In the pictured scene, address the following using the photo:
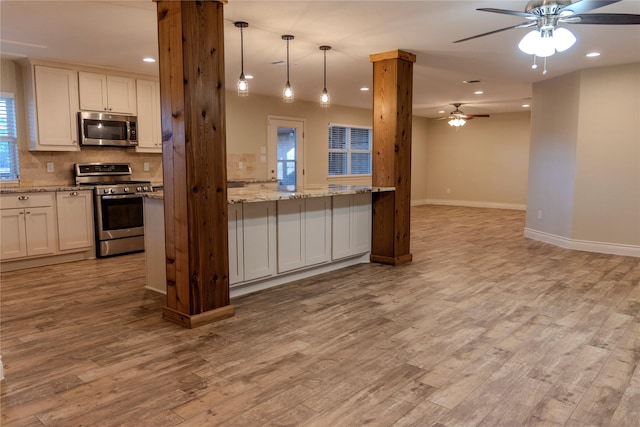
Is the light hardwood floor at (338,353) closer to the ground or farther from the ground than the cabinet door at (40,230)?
closer to the ground

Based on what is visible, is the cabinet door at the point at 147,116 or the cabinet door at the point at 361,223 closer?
the cabinet door at the point at 361,223

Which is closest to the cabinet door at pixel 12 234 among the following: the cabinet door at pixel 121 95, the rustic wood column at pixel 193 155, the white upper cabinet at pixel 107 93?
the white upper cabinet at pixel 107 93

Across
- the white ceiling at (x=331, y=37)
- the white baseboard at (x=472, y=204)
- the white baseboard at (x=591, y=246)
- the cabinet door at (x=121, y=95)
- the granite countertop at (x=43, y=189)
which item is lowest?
the white baseboard at (x=591, y=246)

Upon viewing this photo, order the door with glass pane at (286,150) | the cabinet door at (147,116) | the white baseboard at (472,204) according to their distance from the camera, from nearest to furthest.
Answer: the cabinet door at (147,116) < the door with glass pane at (286,150) < the white baseboard at (472,204)

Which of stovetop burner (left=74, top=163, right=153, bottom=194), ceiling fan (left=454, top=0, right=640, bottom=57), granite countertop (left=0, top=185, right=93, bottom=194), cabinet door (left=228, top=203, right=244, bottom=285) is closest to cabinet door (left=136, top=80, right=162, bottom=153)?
stovetop burner (left=74, top=163, right=153, bottom=194)

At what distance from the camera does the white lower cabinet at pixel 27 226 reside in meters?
4.84

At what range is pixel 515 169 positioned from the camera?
10820 mm

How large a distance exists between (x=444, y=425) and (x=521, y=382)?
0.67 m

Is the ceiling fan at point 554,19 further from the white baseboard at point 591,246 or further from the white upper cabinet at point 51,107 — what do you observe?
the white upper cabinet at point 51,107

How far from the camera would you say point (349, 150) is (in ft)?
32.9

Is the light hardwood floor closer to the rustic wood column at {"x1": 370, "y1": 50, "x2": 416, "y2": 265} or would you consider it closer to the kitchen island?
the kitchen island

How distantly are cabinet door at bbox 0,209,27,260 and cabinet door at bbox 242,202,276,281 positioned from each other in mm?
2874

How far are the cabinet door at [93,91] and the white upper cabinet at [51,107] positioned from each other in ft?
0.24

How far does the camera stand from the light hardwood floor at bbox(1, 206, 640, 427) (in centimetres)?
215
